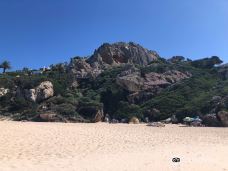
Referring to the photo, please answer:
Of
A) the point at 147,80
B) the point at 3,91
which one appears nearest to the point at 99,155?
the point at 3,91

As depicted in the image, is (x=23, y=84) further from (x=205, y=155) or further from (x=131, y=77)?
(x=205, y=155)

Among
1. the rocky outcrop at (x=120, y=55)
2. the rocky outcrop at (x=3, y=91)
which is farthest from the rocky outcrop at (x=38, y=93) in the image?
the rocky outcrop at (x=120, y=55)

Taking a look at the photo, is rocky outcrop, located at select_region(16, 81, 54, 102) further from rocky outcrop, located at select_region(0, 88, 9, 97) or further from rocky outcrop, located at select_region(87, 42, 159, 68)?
rocky outcrop, located at select_region(87, 42, 159, 68)

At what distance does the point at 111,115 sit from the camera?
39.2m

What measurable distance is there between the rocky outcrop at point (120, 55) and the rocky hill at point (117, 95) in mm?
5583

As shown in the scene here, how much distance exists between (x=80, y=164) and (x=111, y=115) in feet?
95.1

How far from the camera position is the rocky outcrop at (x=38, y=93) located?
3944 cm

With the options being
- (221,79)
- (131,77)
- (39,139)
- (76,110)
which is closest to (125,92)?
(131,77)

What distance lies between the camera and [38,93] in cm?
4006

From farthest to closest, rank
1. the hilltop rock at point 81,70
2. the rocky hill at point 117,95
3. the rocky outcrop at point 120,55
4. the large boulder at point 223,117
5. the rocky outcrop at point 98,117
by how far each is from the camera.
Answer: the rocky outcrop at point 120,55 < the hilltop rock at point 81,70 < the rocky hill at point 117,95 < the rocky outcrop at point 98,117 < the large boulder at point 223,117

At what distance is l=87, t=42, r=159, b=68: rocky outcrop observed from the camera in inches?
2554

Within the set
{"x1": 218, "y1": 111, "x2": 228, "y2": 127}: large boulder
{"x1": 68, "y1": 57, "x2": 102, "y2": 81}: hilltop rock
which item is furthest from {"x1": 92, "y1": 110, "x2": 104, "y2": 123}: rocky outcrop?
{"x1": 68, "y1": 57, "x2": 102, "y2": 81}: hilltop rock

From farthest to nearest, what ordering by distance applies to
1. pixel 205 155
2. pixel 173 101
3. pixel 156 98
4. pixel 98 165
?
pixel 156 98
pixel 173 101
pixel 205 155
pixel 98 165

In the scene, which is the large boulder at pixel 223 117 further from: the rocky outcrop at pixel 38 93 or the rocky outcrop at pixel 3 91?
the rocky outcrop at pixel 3 91
